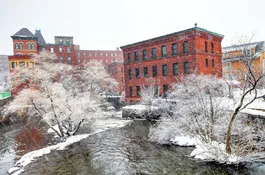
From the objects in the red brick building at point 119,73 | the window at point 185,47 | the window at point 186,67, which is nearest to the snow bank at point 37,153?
the window at point 186,67

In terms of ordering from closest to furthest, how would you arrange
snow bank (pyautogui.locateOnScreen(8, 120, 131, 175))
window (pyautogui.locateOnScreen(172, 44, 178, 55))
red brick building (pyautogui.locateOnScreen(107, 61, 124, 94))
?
snow bank (pyautogui.locateOnScreen(8, 120, 131, 175)) → window (pyautogui.locateOnScreen(172, 44, 178, 55)) → red brick building (pyautogui.locateOnScreen(107, 61, 124, 94))

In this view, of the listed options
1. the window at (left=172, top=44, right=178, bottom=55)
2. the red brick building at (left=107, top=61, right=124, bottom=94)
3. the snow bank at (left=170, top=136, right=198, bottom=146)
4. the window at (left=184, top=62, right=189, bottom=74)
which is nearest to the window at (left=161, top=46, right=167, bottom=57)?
the window at (left=172, top=44, right=178, bottom=55)

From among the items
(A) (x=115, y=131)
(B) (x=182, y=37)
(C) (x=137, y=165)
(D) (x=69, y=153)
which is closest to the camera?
(C) (x=137, y=165)

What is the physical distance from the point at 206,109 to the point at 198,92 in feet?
4.57

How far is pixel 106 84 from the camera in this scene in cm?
4059

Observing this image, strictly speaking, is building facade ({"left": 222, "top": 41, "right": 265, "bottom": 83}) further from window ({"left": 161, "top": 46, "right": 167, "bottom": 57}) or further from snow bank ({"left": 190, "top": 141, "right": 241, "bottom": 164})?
window ({"left": 161, "top": 46, "right": 167, "bottom": 57})

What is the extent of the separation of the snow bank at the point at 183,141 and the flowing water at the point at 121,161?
26.7 inches

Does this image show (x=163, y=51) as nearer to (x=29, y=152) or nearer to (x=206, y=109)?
(x=206, y=109)

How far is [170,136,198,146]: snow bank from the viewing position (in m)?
13.1

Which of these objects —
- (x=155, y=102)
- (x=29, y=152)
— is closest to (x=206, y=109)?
(x=155, y=102)

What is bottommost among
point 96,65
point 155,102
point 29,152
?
point 29,152

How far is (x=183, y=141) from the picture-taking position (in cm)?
1354

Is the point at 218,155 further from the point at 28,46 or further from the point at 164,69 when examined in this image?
the point at 28,46

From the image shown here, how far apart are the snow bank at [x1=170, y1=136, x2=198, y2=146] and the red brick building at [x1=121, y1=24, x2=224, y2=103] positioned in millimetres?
11793
